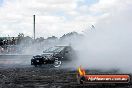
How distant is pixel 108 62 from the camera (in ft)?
89.3

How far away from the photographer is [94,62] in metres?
28.5

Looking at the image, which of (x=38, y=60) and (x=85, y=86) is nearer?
(x=85, y=86)

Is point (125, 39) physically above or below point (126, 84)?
above

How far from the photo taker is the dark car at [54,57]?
26.8m

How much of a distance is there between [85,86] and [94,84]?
0.43 metres

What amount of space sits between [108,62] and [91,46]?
494 cm

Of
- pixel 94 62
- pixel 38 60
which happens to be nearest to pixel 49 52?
pixel 38 60

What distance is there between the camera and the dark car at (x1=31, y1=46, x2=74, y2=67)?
2680 cm

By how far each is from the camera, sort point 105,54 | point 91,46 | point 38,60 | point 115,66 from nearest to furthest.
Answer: point 115,66 → point 38,60 → point 105,54 → point 91,46

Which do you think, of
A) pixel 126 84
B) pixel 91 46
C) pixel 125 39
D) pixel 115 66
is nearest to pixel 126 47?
pixel 125 39

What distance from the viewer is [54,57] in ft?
88.2

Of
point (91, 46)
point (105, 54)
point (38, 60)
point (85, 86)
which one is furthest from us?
point (91, 46)

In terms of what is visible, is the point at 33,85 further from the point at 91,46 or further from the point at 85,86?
the point at 91,46

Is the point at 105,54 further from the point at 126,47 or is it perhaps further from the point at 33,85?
the point at 33,85
